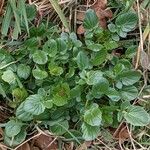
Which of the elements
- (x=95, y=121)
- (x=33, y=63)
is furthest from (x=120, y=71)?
(x=33, y=63)

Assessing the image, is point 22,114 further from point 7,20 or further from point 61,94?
point 7,20

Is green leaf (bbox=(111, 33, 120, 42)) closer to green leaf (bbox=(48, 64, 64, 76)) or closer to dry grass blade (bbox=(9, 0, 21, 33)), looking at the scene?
green leaf (bbox=(48, 64, 64, 76))

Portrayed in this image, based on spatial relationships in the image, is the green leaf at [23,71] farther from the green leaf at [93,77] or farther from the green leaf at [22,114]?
the green leaf at [93,77]

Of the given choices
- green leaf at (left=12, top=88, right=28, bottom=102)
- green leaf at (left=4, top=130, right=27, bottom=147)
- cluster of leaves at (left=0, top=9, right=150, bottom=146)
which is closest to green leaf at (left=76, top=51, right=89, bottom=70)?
cluster of leaves at (left=0, top=9, right=150, bottom=146)

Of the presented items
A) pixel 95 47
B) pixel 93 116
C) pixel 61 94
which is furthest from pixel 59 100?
pixel 95 47

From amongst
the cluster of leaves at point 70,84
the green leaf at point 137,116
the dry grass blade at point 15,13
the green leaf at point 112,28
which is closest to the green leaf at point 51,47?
the cluster of leaves at point 70,84

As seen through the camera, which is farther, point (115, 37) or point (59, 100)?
point (115, 37)

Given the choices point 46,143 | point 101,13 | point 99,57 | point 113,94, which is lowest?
point 46,143
